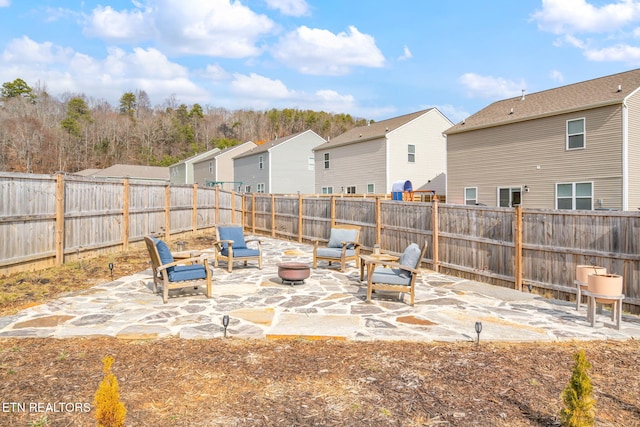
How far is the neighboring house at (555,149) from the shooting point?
15.4 m

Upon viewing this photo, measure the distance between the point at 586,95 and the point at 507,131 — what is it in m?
3.38

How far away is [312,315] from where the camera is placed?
6.37m

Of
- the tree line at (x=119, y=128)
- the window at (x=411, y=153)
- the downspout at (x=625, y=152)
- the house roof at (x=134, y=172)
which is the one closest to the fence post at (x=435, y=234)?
the downspout at (x=625, y=152)

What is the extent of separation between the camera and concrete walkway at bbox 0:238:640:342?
5.49 metres

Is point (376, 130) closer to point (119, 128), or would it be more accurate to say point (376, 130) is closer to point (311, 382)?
point (311, 382)

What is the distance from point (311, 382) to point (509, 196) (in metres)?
17.9

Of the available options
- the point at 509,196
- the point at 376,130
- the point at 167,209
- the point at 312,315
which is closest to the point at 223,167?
the point at 376,130

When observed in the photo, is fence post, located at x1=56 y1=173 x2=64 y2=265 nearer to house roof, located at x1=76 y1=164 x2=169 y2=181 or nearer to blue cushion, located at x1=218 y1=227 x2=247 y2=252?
blue cushion, located at x1=218 y1=227 x2=247 y2=252

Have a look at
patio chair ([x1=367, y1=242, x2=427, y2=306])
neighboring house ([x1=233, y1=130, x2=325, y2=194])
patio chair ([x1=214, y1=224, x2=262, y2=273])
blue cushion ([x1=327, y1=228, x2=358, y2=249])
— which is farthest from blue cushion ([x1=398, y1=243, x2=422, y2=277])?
neighboring house ([x1=233, y1=130, x2=325, y2=194])

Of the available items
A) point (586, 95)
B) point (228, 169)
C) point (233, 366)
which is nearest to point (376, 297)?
point (233, 366)

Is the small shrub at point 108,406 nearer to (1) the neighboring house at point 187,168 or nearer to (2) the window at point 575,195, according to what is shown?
(2) the window at point 575,195

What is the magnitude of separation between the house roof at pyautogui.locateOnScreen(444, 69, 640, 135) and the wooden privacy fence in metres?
10.0

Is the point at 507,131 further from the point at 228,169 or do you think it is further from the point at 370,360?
the point at 228,169

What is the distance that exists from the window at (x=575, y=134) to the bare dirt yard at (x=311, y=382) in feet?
45.7
